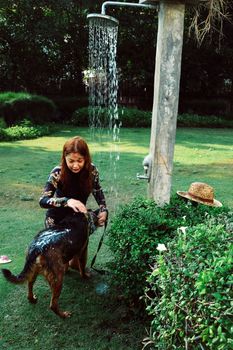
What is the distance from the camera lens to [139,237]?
3.28 m

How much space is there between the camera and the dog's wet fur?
329 centimetres

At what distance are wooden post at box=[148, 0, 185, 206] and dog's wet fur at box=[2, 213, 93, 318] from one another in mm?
822

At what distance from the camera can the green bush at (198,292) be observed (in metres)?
1.91

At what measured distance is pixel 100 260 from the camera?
454 centimetres

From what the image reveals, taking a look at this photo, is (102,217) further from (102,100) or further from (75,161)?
(102,100)

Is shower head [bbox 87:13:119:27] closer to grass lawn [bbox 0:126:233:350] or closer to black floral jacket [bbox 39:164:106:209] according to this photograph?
black floral jacket [bbox 39:164:106:209]

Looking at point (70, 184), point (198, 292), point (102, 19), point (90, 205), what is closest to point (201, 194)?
point (70, 184)

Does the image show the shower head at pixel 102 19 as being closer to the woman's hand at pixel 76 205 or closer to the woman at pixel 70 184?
the woman at pixel 70 184

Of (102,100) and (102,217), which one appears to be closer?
(102,217)

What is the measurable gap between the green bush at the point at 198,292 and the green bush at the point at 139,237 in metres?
0.64

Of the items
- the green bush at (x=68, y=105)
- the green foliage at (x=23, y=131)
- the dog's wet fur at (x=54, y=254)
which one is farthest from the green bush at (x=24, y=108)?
the dog's wet fur at (x=54, y=254)

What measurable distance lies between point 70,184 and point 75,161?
10.1 inches

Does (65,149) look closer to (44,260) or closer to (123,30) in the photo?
(44,260)

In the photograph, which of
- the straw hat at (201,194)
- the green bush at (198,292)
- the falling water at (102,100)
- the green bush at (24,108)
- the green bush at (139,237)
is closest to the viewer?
the green bush at (198,292)
